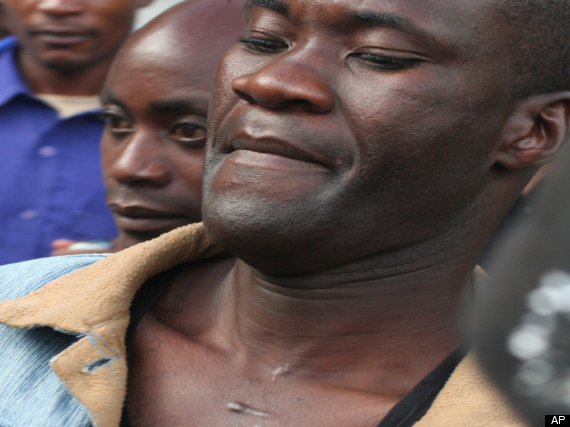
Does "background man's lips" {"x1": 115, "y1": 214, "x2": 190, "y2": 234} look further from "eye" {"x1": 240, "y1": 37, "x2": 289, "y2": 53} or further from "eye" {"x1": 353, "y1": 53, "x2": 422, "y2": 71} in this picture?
"eye" {"x1": 353, "y1": 53, "x2": 422, "y2": 71}

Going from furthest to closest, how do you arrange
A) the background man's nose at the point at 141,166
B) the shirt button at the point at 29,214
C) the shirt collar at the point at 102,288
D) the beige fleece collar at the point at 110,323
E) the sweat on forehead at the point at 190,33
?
the shirt button at the point at 29,214
the sweat on forehead at the point at 190,33
the background man's nose at the point at 141,166
the shirt collar at the point at 102,288
the beige fleece collar at the point at 110,323

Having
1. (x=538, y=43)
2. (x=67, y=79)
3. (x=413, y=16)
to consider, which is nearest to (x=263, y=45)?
(x=413, y=16)

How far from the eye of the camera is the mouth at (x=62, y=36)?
120 inches

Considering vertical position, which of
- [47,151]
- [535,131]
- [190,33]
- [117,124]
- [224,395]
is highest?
[535,131]

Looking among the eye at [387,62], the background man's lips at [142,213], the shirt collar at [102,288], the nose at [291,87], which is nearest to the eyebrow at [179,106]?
the background man's lips at [142,213]

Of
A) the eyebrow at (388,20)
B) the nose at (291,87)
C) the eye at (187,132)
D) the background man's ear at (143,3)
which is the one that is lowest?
the eye at (187,132)

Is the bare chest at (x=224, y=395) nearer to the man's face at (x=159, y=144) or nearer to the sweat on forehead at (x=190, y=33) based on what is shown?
the man's face at (x=159, y=144)

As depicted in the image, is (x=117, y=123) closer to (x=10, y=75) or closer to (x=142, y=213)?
(x=142, y=213)

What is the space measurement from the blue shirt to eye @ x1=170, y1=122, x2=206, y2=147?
579mm

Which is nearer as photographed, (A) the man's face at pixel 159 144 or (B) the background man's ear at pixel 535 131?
(B) the background man's ear at pixel 535 131

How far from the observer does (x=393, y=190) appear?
1695mm

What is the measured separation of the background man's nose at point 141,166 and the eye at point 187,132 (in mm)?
89

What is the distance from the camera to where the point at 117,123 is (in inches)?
104

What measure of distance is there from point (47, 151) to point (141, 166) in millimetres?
691
